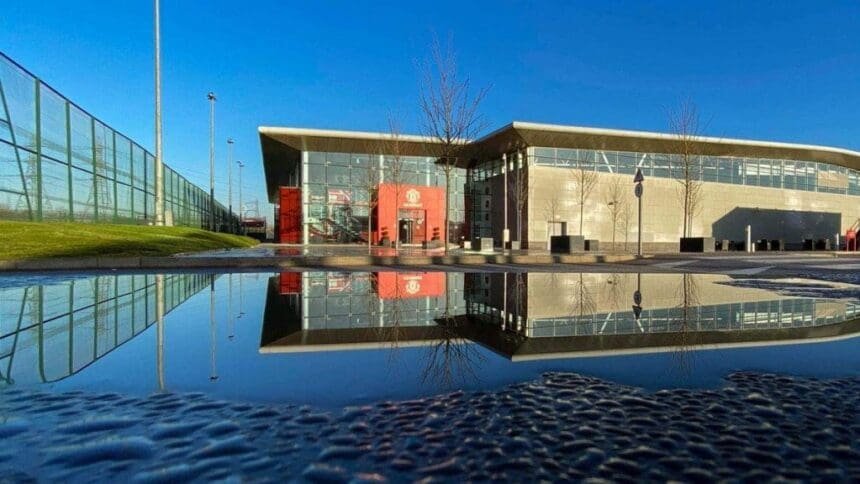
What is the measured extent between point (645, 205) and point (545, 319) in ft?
137

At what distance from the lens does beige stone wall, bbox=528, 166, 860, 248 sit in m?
39.9

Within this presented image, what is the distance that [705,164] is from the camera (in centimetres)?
4325

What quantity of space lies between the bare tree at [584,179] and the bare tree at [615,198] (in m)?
1.66

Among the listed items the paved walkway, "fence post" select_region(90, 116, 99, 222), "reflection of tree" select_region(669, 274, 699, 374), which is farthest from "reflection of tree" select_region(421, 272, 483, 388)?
"fence post" select_region(90, 116, 99, 222)

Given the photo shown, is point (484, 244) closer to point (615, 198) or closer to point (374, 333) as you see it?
point (615, 198)

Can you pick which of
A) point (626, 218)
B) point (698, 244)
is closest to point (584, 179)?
point (626, 218)

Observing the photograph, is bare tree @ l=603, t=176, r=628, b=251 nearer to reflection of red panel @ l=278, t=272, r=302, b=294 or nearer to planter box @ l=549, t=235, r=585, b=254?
planter box @ l=549, t=235, r=585, b=254

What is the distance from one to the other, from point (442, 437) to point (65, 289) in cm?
812

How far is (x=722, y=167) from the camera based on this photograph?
1737 inches

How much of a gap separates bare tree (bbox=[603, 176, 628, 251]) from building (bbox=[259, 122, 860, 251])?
10 cm

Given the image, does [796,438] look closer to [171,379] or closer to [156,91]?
→ [171,379]

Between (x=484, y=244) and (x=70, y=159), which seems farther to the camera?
(x=484, y=244)

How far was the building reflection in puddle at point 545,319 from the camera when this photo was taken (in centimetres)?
395

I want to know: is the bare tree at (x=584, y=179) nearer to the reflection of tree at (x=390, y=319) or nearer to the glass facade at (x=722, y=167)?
the glass facade at (x=722, y=167)
